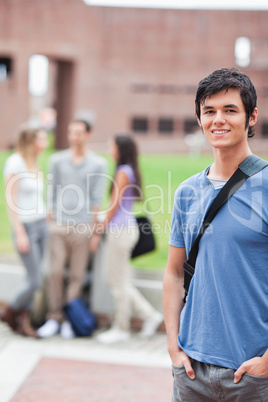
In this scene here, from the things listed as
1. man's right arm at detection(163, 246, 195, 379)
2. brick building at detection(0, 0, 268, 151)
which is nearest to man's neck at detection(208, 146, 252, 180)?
man's right arm at detection(163, 246, 195, 379)

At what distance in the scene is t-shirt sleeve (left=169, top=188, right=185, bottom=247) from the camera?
2334 mm

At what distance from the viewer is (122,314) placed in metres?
6.04

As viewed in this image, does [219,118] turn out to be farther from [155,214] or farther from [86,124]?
[155,214]

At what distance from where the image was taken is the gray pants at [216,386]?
7.01 feet

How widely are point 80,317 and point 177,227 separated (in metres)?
3.92

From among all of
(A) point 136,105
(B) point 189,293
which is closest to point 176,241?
(B) point 189,293

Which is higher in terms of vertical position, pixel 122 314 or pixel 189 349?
pixel 189 349

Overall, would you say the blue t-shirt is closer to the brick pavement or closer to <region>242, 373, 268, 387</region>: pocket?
<region>242, 373, 268, 387</region>: pocket

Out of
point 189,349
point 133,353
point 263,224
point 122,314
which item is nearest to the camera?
point 263,224

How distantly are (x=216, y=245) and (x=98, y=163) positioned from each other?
Answer: 4.02m

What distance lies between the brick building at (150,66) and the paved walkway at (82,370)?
34816mm

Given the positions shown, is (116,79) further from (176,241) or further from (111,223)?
(176,241)

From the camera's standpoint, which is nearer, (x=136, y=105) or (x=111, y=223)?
(x=111, y=223)

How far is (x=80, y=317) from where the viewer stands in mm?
6035
